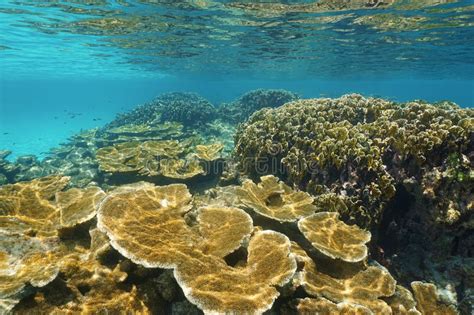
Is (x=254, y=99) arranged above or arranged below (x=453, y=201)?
below

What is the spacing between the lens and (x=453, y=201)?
5238 millimetres

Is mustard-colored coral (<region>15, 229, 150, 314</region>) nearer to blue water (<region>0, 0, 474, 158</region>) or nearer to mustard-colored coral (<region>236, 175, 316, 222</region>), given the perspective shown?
mustard-colored coral (<region>236, 175, 316, 222</region>)

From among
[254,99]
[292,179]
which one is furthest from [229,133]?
[292,179]

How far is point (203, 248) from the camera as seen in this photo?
4.01 metres

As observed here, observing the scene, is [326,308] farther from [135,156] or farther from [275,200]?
[135,156]

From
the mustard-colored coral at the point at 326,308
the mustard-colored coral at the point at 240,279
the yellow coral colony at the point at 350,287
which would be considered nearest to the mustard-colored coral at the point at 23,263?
the mustard-colored coral at the point at 240,279

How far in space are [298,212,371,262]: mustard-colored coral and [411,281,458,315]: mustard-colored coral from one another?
1027 mm

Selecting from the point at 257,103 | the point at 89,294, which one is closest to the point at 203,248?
the point at 89,294

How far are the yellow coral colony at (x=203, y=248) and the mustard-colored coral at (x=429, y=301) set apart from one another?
2.35 meters

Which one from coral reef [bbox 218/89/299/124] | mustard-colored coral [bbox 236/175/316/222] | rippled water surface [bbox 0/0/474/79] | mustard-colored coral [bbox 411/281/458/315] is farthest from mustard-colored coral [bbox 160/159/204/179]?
rippled water surface [bbox 0/0/474/79]

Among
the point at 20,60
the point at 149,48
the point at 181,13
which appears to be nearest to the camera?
the point at 181,13

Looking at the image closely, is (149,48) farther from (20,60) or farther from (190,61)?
(20,60)

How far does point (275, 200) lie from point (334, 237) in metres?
1.42

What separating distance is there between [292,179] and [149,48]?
30.7m
